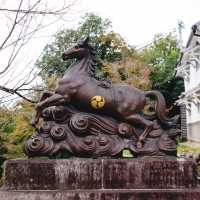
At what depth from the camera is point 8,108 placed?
8.40m

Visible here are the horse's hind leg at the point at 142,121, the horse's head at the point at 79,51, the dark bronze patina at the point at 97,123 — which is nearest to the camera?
the dark bronze patina at the point at 97,123

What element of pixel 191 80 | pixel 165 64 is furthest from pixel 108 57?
pixel 165 64

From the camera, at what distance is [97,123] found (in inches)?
251

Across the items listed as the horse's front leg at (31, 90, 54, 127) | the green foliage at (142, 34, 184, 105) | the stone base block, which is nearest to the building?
the green foliage at (142, 34, 184, 105)

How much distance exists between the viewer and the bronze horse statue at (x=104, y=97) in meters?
6.40

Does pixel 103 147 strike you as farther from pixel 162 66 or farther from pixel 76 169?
pixel 162 66

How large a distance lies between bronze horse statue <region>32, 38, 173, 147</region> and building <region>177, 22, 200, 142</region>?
74.8 feet

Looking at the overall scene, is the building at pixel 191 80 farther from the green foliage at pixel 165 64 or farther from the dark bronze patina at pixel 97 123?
the dark bronze patina at pixel 97 123

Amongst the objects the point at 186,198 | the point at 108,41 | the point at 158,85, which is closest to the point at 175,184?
the point at 186,198

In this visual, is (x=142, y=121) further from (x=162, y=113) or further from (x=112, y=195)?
(x=112, y=195)

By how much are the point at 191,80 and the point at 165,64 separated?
Answer: 613 cm

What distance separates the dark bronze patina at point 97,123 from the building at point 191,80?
22.9m

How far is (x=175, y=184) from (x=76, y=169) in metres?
1.44

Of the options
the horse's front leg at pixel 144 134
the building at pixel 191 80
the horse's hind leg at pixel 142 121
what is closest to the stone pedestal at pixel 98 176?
the horse's front leg at pixel 144 134
